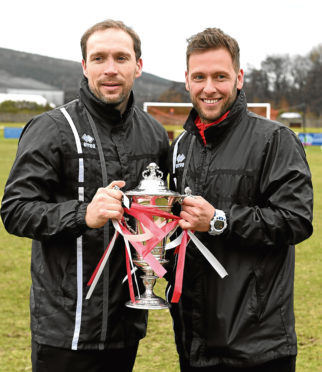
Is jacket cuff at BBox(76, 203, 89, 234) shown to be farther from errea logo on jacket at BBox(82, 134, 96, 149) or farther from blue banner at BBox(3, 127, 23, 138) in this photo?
blue banner at BBox(3, 127, 23, 138)

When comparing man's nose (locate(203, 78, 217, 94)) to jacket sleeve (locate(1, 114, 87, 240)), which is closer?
jacket sleeve (locate(1, 114, 87, 240))

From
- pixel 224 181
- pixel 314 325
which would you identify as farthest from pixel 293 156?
pixel 314 325

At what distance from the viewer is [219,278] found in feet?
8.37

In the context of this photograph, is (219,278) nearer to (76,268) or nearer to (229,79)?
(76,268)

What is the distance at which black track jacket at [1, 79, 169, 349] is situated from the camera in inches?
101

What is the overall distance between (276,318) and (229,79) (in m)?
1.00

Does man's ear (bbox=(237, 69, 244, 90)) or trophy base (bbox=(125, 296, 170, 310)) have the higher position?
man's ear (bbox=(237, 69, 244, 90))

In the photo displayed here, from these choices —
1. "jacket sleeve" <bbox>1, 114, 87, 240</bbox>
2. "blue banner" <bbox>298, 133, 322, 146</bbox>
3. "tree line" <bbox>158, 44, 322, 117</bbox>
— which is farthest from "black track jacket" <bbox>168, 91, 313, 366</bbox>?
"tree line" <bbox>158, 44, 322, 117</bbox>

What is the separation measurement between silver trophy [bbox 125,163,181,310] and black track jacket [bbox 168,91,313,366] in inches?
5.2

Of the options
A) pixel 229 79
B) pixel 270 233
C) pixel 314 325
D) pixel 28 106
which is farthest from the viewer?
pixel 28 106

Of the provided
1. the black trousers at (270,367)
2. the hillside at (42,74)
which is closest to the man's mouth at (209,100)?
the black trousers at (270,367)

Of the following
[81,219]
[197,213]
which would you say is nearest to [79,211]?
[81,219]

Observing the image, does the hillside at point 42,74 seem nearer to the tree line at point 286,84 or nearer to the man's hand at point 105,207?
the tree line at point 286,84

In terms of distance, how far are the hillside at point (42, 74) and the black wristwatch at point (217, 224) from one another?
137m
